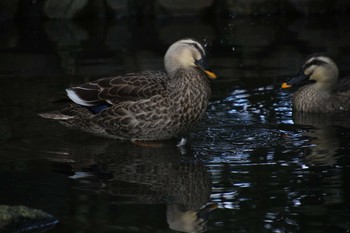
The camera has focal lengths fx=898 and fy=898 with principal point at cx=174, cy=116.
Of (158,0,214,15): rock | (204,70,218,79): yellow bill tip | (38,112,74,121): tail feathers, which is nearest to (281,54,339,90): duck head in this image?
(204,70,218,79): yellow bill tip

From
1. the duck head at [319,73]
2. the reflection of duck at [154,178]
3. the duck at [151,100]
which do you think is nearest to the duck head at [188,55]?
the duck at [151,100]

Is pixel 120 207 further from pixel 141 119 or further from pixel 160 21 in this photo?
pixel 160 21

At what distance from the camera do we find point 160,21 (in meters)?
17.5

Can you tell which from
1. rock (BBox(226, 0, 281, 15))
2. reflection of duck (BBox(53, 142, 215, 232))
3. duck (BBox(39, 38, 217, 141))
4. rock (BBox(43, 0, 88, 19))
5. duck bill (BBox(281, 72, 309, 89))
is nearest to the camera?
reflection of duck (BBox(53, 142, 215, 232))

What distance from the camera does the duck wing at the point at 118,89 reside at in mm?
8820

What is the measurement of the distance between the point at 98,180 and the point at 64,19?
1069 cm

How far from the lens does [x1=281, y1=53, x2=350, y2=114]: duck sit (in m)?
10.3

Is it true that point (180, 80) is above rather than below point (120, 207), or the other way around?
above

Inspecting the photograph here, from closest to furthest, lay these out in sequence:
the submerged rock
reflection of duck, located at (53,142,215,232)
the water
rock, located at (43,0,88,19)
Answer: the submerged rock, the water, reflection of duck, located at (53,142,215,232), rock, located at (43,0,88,19)

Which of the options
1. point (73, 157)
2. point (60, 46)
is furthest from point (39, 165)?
point (60, 46)

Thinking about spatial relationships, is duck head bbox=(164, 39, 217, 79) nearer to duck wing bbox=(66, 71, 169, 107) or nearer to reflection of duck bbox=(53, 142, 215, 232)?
duck wing bbox=(66, 71, 169, 107)

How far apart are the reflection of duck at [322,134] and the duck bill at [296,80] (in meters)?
0.49

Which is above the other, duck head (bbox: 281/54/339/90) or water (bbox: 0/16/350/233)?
duck head (bbox: 281/54/339/90)

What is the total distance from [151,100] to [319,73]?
282 centimetres
